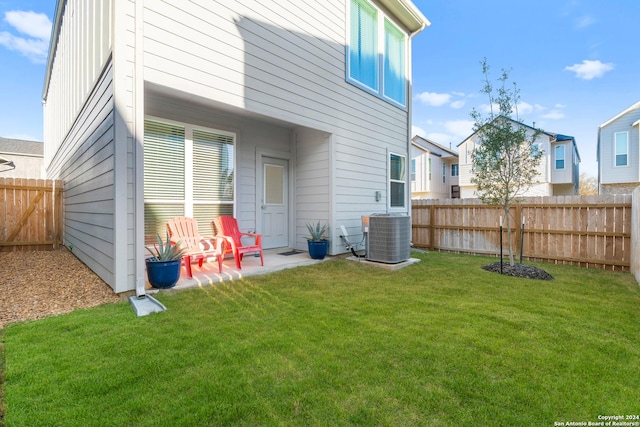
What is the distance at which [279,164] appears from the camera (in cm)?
634

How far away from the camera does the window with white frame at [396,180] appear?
24.3 feet

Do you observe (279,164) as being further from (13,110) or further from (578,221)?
(13,110)

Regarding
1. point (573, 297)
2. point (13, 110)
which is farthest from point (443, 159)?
point (13, 110)

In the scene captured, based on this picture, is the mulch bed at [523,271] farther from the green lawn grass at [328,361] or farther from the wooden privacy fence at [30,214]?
the wooden privacy fence at [30,214]

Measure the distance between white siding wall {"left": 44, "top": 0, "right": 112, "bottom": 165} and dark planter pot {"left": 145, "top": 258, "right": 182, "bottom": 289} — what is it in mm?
2593

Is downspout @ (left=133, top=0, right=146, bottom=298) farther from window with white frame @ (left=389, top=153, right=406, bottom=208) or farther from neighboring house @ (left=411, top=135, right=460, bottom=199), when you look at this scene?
neighboring house @ (left=411, top=135, right=460, bottom=199)

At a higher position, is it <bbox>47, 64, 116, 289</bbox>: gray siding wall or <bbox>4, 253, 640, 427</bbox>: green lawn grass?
<bbox>47, 64, 116, 289</bbox>: gray siding wall

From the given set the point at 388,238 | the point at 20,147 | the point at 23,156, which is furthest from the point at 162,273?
the point at 20,147

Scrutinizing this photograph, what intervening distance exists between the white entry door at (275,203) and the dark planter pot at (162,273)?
251cm

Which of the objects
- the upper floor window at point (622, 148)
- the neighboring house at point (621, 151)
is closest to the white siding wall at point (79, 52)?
the neighboring house at point (621, 151)

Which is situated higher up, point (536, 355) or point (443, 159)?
point (443, 159)

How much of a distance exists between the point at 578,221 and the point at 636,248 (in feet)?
4.23

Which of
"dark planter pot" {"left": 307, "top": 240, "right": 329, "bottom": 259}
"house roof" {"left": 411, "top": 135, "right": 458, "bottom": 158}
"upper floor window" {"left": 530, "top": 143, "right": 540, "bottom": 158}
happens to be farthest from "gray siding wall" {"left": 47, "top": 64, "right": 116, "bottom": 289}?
"house roof" {"left": 411, "top": 135, "right": 458, "bottom": 158}

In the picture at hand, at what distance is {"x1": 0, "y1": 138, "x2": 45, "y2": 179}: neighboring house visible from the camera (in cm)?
2005
